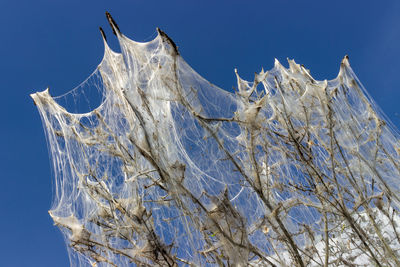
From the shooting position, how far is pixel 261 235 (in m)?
3.91

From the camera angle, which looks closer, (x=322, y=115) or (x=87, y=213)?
(x=87, y=213)

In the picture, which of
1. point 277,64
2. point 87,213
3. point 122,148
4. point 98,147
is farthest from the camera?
point 277,64

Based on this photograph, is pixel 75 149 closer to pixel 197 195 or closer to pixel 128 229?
pixel 128 229

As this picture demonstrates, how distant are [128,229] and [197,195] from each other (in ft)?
3.27

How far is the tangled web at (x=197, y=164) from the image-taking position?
3.16m

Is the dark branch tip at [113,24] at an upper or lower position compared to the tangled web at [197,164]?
upper

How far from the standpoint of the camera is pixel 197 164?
349 centimetres

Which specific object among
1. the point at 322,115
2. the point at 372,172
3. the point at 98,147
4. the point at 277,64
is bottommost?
the point at 372,172

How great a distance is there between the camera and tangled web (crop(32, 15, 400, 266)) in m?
3.16

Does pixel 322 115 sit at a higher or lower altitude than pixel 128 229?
higher

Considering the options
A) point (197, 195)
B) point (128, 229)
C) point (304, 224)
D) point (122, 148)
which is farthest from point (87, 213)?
point (304, 224)

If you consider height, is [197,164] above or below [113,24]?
below

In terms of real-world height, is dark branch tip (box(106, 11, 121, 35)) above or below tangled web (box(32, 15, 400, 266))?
above

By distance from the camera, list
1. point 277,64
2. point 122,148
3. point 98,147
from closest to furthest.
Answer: point 122,148
point 98,147
point 277,64
